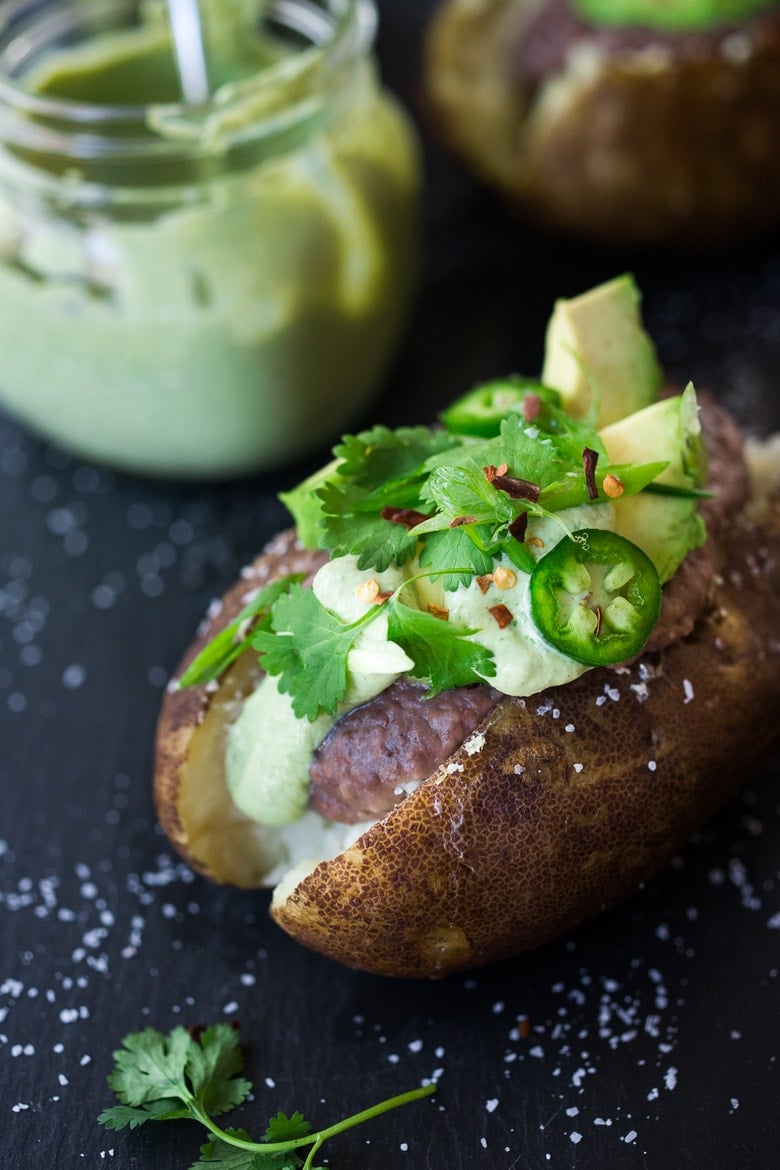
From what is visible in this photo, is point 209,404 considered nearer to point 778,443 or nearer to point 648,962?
point 778,443

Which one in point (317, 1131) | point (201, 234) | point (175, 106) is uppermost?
point (175, 106)

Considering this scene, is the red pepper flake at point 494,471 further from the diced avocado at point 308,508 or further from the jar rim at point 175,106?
the jar rim at point 175,106

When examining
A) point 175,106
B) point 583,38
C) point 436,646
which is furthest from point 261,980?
point 583,38

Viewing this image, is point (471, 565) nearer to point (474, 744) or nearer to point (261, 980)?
point (474, 744)

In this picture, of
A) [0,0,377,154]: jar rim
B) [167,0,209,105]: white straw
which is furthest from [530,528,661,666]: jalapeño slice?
[167,0,209,105]: white straw

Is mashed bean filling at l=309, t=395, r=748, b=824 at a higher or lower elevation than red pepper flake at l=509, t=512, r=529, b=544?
lower

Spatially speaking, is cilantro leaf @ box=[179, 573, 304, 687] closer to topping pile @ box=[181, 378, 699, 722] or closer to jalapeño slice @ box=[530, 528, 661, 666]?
topping pile @ box=[181, 378, 699, 722]

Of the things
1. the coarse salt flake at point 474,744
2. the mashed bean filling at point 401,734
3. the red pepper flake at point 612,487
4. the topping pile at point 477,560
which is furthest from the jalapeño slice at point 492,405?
the coarse salt flake at point 474,744
